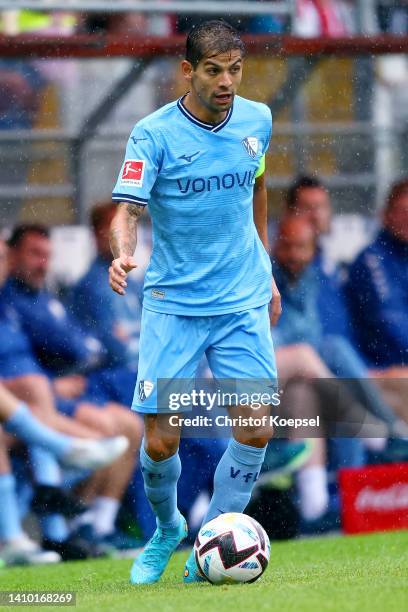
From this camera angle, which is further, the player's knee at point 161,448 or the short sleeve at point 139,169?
the player's knee at point 161,448

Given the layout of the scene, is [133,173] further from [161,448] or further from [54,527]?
[54,527]

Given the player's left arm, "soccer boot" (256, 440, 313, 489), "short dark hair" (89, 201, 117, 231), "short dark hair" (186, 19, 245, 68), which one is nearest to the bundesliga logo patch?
"short dark hair" (186, 19, 245, 68)

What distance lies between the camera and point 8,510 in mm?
7637

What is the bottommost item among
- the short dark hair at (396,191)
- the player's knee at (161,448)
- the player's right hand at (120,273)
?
the player's knee at (161,448)

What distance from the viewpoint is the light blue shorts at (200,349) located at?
566 cm

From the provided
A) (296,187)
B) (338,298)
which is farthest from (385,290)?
(296,187)

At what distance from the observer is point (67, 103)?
26.8 ft

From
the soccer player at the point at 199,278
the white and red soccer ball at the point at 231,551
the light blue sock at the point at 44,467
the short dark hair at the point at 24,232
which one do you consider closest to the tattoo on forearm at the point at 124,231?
the soccer player at the point at 199,278

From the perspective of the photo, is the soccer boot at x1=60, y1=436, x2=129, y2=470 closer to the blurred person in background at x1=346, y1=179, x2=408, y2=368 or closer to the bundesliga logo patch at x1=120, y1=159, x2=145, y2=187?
the blurred person in background at x1=346, y1=179, x2=408, y2=368

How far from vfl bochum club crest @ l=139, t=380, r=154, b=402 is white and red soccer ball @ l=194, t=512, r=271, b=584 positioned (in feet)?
2.01

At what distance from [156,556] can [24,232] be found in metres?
2.69

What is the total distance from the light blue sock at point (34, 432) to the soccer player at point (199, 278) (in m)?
2.03

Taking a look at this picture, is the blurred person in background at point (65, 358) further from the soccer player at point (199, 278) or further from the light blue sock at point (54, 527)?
the soccer player at point (199, 278)

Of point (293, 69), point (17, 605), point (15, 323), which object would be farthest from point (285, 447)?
point (17, 605)
